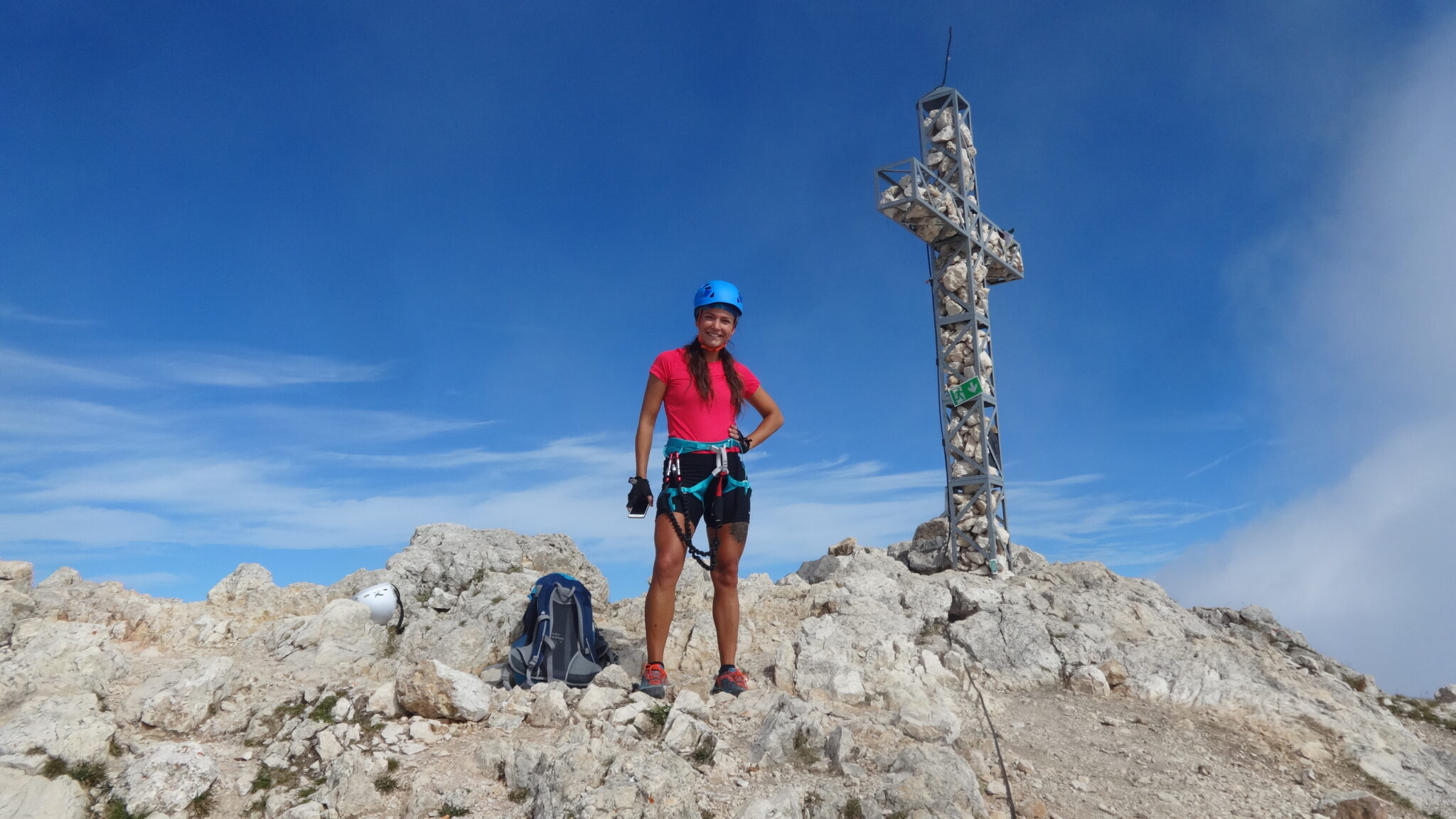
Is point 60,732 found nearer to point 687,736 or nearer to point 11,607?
point 11,607

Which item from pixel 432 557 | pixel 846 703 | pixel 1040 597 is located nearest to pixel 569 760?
pixel 846 703

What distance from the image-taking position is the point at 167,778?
15.6 ft

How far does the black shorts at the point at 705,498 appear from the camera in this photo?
20.2 ft

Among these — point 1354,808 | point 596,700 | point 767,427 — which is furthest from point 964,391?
point 596,700

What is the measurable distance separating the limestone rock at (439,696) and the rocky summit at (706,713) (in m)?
0.02

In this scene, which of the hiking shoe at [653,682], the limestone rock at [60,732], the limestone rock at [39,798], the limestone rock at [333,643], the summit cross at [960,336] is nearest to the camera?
the limestone rock at [39,798]

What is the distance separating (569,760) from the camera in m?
4.54

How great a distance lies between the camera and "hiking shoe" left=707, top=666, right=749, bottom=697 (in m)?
6.02

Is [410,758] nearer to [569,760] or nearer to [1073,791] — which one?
[569,760]

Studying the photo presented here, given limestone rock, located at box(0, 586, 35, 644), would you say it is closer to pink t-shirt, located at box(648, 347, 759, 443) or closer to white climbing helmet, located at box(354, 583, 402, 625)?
white climbing helmet, located at box(354, 583, 402, 625)

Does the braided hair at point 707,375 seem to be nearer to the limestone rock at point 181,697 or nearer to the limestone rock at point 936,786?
the limestone rock at point 936,786

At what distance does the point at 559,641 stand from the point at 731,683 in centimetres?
149

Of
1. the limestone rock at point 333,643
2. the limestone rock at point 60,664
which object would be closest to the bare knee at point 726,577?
the limestone rock at point 333,643

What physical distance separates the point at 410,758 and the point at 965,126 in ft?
41.4
